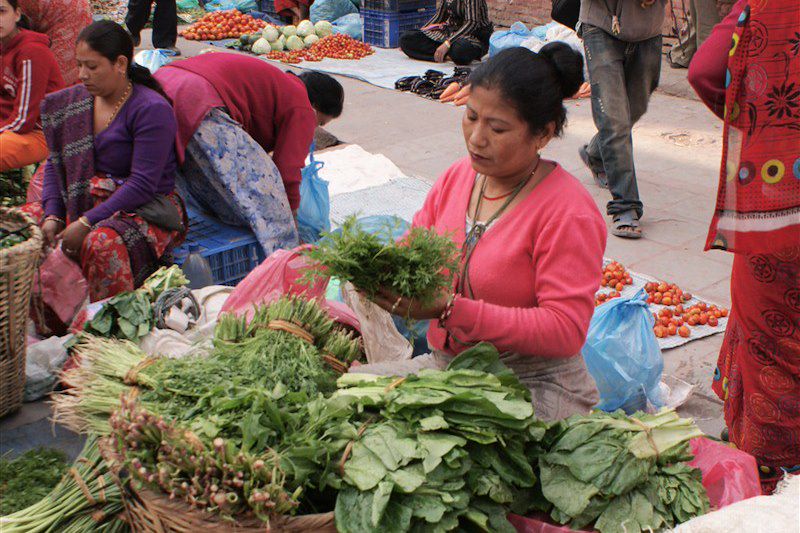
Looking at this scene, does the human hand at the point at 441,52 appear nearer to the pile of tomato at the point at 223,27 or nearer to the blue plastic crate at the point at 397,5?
the blue plastic crate at the point at 397,5

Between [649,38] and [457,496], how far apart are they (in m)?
4.04

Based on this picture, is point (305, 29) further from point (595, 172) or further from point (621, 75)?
point (621, 75)

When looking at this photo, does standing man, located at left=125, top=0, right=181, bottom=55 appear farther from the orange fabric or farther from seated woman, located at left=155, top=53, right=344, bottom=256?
seated woman, located at left=155, top=53, right=344, bottom=256

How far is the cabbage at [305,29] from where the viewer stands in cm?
1117

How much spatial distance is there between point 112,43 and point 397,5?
748cm

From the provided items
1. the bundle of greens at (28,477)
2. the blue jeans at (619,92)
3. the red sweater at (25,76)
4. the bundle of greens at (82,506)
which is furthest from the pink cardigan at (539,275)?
the red sweater at (25,76)

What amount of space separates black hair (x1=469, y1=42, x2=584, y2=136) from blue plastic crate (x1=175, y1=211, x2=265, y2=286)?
2.19 meters

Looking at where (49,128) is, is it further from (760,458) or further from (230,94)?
(760,458)

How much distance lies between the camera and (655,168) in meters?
6.38

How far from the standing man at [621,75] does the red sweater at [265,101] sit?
5.99 feet

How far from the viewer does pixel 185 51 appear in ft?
35.6

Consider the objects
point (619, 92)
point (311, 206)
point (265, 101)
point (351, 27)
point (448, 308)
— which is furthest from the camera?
point (351, 27)

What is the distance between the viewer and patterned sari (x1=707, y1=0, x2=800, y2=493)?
92.4 inches

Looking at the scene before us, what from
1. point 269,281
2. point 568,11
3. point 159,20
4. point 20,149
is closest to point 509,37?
point 568,11
